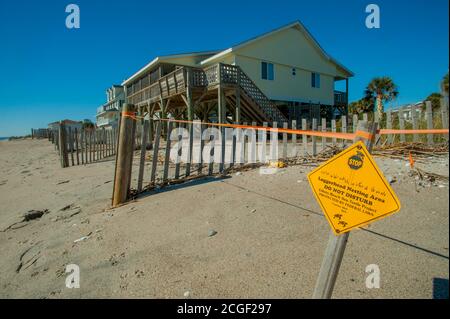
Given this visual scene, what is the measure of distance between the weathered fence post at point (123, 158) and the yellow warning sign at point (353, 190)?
12.9 feet

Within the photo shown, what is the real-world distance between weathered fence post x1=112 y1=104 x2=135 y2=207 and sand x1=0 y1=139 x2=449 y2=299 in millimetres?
323

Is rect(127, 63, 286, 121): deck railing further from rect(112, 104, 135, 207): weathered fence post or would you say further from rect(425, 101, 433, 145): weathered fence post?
rect(112, 104, 135, 207): weathered fence post

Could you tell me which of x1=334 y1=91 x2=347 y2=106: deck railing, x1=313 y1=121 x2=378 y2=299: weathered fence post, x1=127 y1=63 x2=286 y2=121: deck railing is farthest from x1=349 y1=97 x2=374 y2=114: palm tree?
x1=313 y1=121 x2=378 y2=299: weathered fence post

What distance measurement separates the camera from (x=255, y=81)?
20.3 m

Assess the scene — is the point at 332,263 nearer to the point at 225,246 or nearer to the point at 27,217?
the point at 225,246

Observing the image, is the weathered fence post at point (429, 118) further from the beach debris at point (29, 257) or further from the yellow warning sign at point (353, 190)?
the beach debris at point (29, 257)

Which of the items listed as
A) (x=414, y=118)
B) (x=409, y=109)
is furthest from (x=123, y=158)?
(x=409, y=109)

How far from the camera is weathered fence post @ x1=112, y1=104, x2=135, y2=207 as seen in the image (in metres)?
4.89

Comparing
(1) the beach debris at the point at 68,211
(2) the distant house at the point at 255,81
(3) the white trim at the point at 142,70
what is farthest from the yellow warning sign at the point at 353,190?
(3) the white trim at the point at 142,70

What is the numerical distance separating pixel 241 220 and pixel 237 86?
37.7 ft

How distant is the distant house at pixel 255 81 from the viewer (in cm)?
1509

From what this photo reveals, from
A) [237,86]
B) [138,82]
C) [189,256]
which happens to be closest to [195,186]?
[189,256]

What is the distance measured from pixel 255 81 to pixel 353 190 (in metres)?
19.6
